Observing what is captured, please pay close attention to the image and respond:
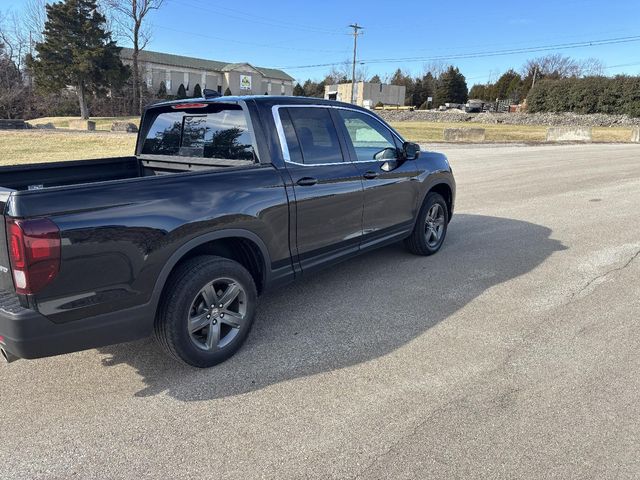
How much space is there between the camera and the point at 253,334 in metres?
3.92

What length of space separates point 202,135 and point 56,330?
205cm

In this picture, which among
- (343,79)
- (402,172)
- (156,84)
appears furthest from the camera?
(343,79)

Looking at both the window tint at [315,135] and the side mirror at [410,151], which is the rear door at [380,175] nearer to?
the side mirror at [410,151]

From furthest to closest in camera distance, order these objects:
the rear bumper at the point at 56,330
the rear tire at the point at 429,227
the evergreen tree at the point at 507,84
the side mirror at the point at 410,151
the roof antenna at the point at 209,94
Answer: the evergreen tree at the point at 507,84
the rear tire at the point at 429,227
the side mirror at the point at 410,151
the roof antenna at the point at 209,94
the rear bumper at the point at 56,330

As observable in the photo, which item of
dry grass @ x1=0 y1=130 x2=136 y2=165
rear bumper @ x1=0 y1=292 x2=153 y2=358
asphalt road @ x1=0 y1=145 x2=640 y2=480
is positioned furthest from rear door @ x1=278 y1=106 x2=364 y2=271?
dry grass @ x1=0 y1=130 x2=136 y2=165

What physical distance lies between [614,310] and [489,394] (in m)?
2.08

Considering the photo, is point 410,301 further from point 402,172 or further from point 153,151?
point 153,151

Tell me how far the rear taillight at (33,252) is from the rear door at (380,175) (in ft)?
8.98

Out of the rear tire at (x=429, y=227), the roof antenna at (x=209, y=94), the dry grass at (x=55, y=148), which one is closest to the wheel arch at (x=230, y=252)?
the roof antenna at (x=209, y=94)

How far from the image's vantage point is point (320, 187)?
13.3 ft

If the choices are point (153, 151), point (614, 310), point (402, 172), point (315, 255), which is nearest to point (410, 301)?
point (315, 255)

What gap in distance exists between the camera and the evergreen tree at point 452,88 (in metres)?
86.4

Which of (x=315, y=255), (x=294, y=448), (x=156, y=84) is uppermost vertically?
(x=156, y=84)

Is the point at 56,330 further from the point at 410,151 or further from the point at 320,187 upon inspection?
the point at 410,151
